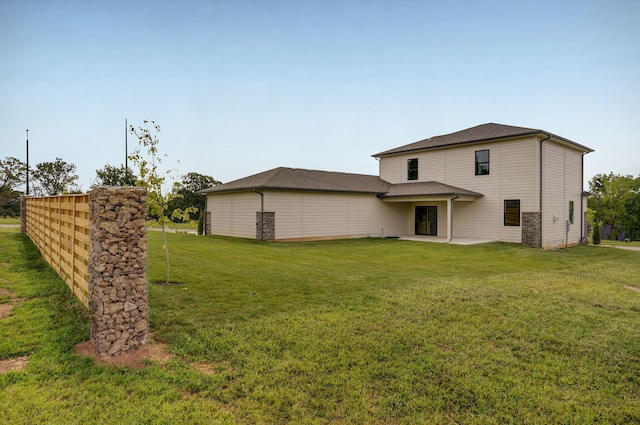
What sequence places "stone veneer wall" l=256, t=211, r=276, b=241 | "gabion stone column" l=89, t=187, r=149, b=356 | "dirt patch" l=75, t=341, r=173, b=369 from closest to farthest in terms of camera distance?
1. "dirt patch" l=75, t=341, r=173, b=369
2. "gabion stone column" l=89, t=187, r=149, b=356
3. "stone veneer wall" l=256, t=211, r=276, b=241

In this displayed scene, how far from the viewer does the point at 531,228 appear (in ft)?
55.5

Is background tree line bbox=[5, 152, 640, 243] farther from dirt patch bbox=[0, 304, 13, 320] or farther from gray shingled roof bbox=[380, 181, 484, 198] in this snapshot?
dirt patch bbox=[0, 304, 13, 320]

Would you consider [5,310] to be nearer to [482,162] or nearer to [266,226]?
[266,226]

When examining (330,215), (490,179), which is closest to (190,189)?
(330,215)

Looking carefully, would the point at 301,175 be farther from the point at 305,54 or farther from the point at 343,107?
the point at 305,54

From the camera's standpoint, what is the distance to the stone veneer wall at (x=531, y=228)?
54.9 feet

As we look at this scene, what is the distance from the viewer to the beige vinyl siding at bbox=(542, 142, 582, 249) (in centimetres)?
1741

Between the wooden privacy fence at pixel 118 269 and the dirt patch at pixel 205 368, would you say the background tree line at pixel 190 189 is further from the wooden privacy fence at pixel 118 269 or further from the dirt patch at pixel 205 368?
the dirt patch at pixel 205 368

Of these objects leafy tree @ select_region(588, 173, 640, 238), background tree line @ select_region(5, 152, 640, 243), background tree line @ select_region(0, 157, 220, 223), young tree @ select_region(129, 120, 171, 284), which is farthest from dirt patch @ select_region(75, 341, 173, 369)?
leafy tree @ select_region(588, 173, 640, 238)

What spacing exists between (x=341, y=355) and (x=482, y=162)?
705 inches

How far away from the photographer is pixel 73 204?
5.32m

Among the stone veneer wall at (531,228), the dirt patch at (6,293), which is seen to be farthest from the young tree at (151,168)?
the stone veneer wall at (531,228)

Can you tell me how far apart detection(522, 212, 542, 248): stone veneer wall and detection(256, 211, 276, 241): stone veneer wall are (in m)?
12.6

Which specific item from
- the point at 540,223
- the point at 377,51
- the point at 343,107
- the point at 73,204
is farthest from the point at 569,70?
the point at 73,204
